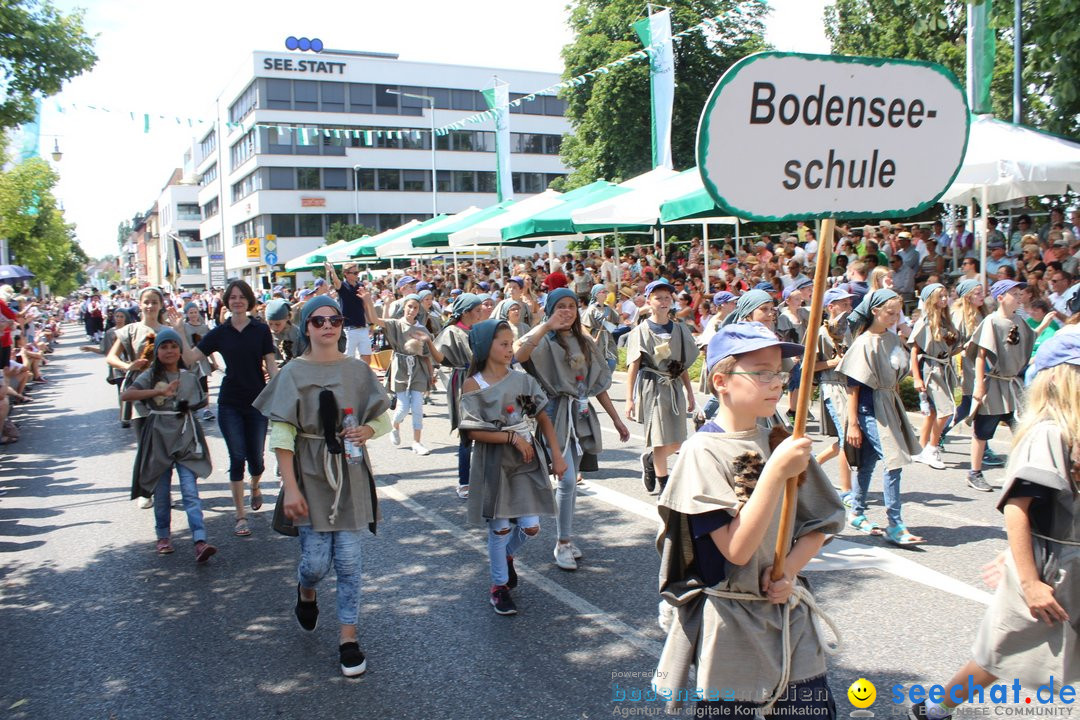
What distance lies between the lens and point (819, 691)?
2676 millimetres

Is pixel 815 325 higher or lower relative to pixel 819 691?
higher

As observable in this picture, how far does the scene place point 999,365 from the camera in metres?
7.38

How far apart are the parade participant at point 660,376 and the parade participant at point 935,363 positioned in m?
2.70

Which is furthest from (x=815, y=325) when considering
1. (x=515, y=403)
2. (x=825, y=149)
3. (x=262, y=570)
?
(x=262, y=570)

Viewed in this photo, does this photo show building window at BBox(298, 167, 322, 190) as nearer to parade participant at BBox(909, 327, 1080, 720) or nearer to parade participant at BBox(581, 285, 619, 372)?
parade participant at BBox(581, 285, 619, 372)

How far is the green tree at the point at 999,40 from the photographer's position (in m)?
11.6

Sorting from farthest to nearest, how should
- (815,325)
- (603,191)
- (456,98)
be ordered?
1. (456,98)
2. (603,191)
3. (815,325)

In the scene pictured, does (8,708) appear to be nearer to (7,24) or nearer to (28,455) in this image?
(28,455)

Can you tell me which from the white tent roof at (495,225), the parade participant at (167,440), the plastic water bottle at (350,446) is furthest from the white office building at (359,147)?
the plastic water bottle at (350,446)

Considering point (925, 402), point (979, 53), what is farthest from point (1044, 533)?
point (979, 53)

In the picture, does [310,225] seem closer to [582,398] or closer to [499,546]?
[582,398]

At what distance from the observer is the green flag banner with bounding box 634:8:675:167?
A: 19.5 m

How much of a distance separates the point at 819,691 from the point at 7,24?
12114 mm

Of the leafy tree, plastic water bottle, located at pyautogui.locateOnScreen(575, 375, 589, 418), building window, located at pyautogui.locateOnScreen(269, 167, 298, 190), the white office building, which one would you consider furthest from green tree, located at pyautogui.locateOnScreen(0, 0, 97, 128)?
building window, located at pyautogui.locateOnScreen(269, 167, 298, 190)
